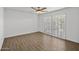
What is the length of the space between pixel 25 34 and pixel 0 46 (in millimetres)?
345

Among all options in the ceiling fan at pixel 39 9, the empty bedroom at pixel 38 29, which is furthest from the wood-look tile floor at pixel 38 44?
the ceiling fan at pixel 39 9

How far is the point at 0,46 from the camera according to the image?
5.46 ft

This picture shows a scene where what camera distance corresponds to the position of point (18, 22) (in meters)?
1.69

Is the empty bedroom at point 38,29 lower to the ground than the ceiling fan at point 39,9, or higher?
lower

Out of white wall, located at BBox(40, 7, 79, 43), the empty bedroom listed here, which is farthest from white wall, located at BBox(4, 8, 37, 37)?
white wall, located at BBox(40, 7, 79, 43)

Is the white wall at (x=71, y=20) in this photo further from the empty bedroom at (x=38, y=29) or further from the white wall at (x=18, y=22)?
the white wall at (x=18, y=22)

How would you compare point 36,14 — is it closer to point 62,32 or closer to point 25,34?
point 25,34

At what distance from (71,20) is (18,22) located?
0.66 m

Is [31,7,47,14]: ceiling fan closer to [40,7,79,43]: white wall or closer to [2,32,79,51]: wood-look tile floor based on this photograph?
[40,7,79,43]: white wall

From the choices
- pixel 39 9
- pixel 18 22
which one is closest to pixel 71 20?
pixel 39 9

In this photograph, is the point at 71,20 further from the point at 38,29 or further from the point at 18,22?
the point at 18,22

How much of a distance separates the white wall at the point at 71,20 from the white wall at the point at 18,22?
14 cm

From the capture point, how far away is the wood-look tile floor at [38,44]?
1.68 meters
